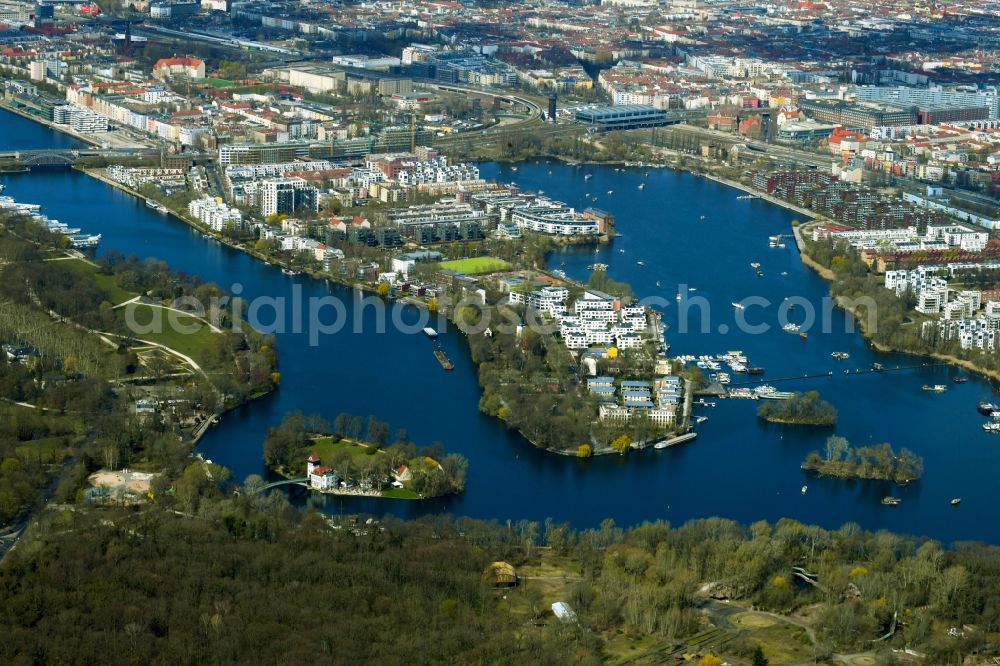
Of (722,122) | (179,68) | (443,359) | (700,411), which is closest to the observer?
(700,411)

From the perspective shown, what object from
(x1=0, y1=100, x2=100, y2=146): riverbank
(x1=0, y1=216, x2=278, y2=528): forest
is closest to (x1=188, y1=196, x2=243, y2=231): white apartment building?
(x1=0, y1=216, x2=278, y2=528): forest

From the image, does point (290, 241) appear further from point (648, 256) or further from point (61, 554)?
point (61, 554)

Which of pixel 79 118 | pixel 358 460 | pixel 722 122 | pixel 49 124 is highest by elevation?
pixel 722 122

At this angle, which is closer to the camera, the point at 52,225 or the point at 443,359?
the point at 443,359

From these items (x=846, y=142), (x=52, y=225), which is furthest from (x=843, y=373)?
(x=846, y=142)

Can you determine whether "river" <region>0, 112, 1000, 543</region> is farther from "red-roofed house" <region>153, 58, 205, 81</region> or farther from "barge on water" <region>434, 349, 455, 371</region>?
"red-roofed house" <region>153, 58, 205, 81</region>

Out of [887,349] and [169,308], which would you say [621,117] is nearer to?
[887,349]

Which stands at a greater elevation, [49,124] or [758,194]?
[758,194]
